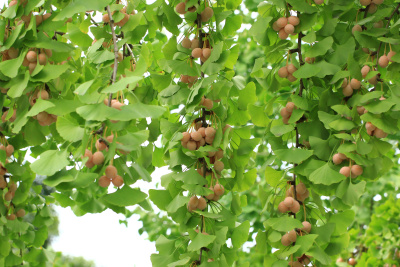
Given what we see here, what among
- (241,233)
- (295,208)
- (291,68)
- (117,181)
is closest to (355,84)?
(291,68)

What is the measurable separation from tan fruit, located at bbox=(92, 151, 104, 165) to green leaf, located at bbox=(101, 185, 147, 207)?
64mm

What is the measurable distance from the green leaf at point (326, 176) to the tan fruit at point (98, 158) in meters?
0.41

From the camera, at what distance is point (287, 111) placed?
3.65 feet

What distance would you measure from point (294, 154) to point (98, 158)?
41cm

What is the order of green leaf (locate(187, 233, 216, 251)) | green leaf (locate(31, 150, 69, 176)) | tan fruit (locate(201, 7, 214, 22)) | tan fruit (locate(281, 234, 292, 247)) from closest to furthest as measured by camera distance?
1. green leaf (locate(31, 150, 69, 176))
2. green leaf (locate(187, 233, 216, 251))
3. tan fruit (locate(281, 234, 292, 247))
4. tan fruit (locate(201, 7, 214, 22))

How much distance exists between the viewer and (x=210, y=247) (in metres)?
0.99

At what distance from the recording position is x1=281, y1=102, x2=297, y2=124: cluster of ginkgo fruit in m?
1.10

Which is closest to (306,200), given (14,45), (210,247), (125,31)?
(210,247)

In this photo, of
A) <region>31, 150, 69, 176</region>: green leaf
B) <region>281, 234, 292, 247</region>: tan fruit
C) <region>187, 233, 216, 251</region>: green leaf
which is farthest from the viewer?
<region>281, 234, 292, 247</region>: tan fruit

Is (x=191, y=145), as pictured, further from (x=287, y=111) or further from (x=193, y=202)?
(x=287, y=111)

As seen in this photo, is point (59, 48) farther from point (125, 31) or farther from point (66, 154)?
point (66, 154)

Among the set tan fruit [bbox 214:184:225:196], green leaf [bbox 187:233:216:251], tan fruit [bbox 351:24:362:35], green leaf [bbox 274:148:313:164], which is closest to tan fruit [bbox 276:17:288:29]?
tan fruit [bbox 351:24:362:35]

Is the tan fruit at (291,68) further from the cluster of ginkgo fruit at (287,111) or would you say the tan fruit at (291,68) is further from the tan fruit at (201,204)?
the tan fruit at (201,204)

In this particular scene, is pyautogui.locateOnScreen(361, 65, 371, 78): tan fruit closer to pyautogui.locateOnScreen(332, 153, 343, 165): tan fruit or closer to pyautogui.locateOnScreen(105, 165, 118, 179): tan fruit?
pyautogui.locateOnScreen(332, 153, 343, 165): tan fruit
